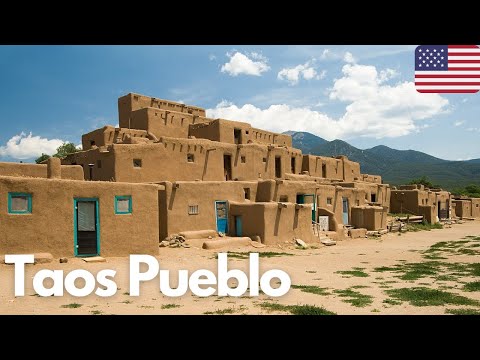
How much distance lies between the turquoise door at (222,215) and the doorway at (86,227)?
9396 millimetres

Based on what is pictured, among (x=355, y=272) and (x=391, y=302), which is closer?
(x=391, y=302)

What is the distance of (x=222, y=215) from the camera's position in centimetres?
2494

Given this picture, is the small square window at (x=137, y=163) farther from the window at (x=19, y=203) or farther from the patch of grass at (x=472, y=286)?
the patch of grass at (x=472, y=286)

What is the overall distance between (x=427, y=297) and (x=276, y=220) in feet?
44.9

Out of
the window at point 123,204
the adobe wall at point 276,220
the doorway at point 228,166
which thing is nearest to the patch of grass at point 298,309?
the window at point 123,204

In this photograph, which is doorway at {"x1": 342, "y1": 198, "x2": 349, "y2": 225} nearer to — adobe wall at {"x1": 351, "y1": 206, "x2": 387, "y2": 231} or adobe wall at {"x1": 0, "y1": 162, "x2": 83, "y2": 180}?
adobe wall at {"x1": 351, "y1": 206, "x2": 387, "y2": 231}

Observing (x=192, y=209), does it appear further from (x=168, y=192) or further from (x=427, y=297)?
(x=427, y=297)

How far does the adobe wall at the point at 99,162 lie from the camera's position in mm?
25078

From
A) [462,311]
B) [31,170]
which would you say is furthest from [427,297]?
[31,170]

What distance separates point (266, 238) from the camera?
23.3 metres
